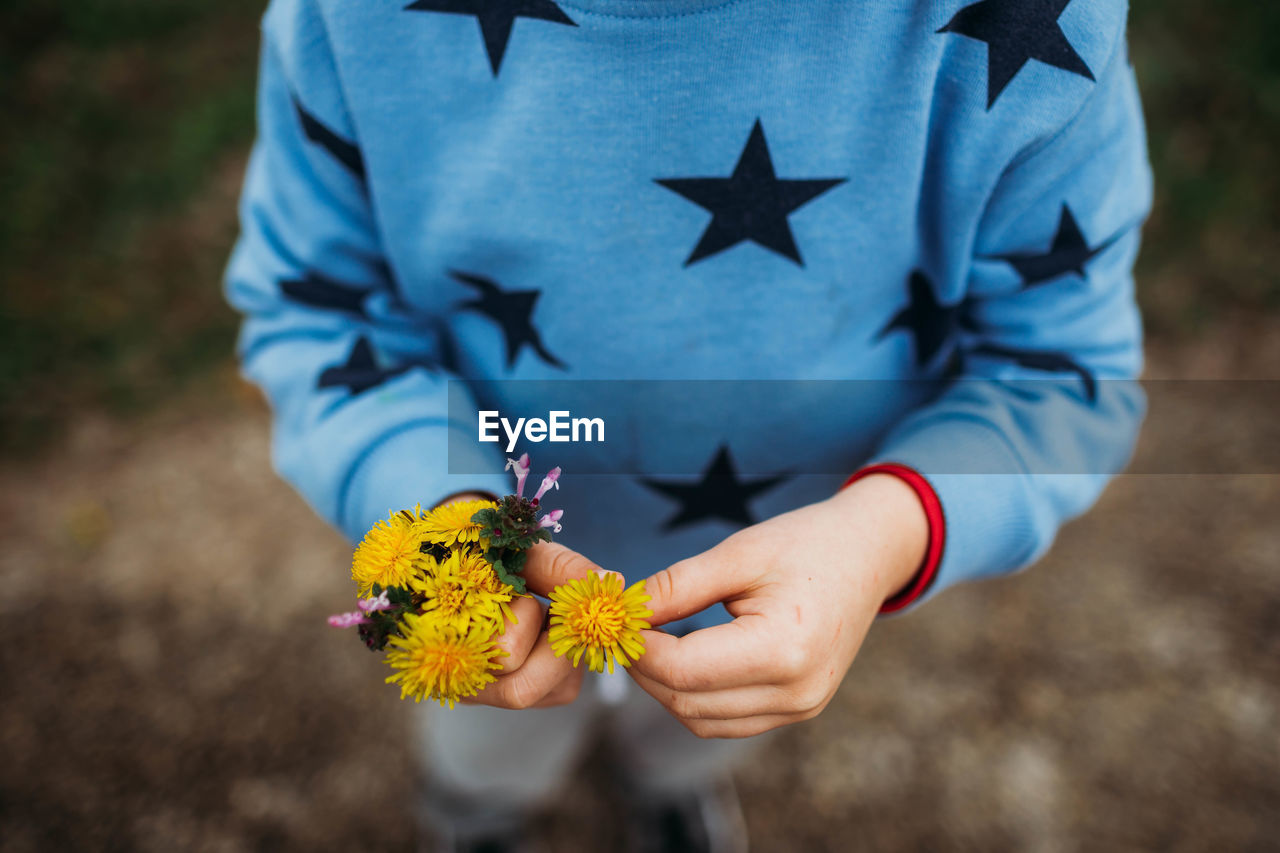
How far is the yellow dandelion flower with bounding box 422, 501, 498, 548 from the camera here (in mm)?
538

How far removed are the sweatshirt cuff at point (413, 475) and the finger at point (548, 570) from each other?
17 cm

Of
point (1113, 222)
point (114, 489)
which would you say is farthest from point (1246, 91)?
point (114, 489)

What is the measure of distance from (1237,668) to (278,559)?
2.25 m

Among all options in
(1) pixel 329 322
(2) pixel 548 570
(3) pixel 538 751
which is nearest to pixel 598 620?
(2) pixel 548 570

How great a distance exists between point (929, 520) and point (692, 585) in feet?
0.96

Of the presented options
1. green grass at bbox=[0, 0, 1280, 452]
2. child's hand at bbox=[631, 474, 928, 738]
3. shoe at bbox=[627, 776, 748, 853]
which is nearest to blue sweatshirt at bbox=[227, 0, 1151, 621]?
child's hand at bbox=[631, 474, 928, 738]

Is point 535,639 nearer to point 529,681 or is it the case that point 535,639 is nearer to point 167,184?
point 529,681

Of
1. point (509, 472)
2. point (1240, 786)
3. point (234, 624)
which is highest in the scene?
point (509, 472)

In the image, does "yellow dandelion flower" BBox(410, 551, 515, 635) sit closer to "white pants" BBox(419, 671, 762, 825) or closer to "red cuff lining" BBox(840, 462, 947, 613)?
"red cuff lining" BBox(840, 462, 947, 613)

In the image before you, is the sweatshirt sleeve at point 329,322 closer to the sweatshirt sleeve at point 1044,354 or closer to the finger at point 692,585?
the finger at point 692,585

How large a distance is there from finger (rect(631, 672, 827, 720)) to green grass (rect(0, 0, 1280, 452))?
2051 millimetres

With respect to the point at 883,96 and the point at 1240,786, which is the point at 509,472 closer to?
the point at 883,96

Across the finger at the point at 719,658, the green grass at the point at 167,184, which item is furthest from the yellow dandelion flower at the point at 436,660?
the green grass at the point at 167,184

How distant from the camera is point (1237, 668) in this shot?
5.53 feet
